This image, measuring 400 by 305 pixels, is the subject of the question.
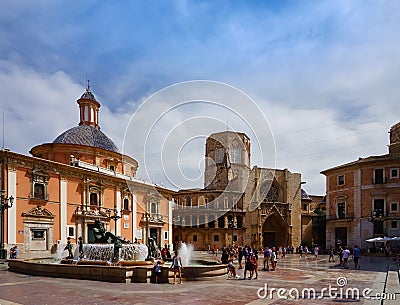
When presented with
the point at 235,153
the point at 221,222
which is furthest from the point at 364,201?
the point at 235,153

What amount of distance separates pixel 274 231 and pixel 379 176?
66.4ft

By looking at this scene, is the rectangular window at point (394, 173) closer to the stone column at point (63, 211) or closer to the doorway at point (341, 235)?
the doorway at point (341, 235)

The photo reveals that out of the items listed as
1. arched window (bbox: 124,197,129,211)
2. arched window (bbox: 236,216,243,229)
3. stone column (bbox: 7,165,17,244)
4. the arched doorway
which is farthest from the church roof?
stone column (bbox: 7,165,17,244)

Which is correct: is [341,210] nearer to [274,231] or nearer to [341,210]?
[341,210]

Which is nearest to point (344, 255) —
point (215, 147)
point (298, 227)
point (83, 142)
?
point (83, 142)

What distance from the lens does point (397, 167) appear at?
41.2 meters

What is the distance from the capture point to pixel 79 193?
32781mm

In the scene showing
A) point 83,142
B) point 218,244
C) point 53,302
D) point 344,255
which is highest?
point 83,142

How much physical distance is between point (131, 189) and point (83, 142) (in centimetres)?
656

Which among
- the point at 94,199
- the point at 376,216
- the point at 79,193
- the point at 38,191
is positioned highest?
the point at 38,191

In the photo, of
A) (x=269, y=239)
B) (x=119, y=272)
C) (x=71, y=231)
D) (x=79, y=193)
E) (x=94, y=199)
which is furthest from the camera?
(x=269, y=239)

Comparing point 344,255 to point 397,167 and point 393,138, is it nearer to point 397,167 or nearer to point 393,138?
point 397,167

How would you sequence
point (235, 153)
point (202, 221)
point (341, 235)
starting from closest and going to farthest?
point (341, 235) → point (202, 221) → point (235, 153)

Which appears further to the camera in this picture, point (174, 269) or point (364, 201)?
point (364, 201)
